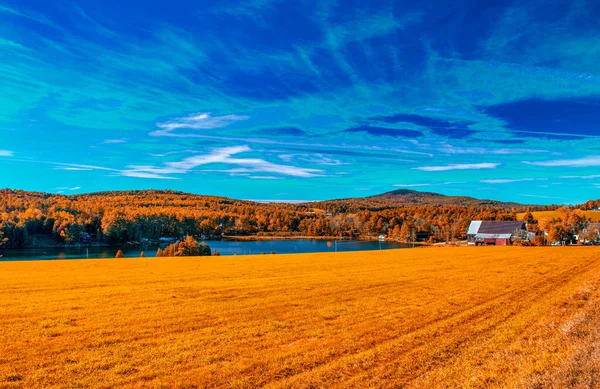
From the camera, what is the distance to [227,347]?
10.4 m

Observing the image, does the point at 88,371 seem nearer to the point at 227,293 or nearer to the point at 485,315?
the point at 227,293

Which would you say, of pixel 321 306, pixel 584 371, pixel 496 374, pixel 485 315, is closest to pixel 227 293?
pixel 321 306

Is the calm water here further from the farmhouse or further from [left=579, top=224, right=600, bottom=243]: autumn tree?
[left=579, top=224, right=600, bottom=243]: autumn tree

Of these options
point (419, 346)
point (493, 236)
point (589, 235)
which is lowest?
point (419, 346)

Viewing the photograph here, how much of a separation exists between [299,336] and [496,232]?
106 m

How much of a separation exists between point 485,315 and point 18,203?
225 m

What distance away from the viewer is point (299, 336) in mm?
11484

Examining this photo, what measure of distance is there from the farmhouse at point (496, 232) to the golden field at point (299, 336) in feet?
286

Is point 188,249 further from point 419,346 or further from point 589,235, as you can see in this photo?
point 589,235

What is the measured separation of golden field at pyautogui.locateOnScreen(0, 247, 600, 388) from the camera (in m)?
8.35

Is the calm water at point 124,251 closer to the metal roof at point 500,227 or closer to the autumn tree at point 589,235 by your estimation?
the metal roof at point 500,227

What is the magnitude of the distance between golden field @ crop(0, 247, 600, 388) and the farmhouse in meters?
87.1

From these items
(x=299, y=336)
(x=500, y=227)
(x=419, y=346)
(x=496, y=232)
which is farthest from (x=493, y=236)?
(x=299, y=336)

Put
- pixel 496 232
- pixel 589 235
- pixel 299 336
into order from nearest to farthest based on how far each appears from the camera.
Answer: pixel 299 336 → pixel 589 235 → pixel 496 232
